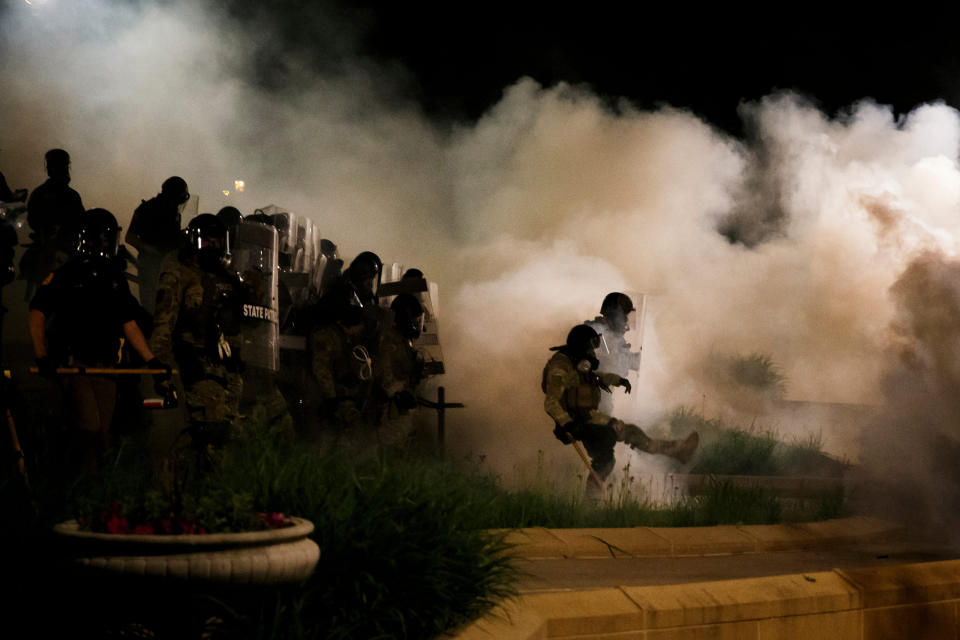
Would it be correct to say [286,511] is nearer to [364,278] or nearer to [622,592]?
[622,592]

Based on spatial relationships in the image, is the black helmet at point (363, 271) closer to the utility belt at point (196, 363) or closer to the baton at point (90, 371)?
the utility belt at point (196, 363)

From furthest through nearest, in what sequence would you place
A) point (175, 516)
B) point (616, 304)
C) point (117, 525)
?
point (616, 304)
point (175, 516)
point (117, 525)

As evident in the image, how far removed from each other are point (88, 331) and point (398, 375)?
3092mm

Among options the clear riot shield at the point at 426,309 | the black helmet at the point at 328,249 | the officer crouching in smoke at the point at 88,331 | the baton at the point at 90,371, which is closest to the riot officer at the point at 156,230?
the black helmet at the point at 328,249

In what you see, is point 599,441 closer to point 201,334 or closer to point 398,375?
point 398,375

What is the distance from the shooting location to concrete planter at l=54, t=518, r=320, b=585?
11.9 ft

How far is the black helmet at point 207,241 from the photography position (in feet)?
25.2

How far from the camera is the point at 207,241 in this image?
303 inches

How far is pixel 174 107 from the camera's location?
15.0 m

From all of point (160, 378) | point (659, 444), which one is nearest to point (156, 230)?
point (160, 378)

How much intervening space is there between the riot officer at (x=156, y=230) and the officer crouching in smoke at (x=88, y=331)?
2590 millimetres

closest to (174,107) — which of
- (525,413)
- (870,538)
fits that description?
(525,413)

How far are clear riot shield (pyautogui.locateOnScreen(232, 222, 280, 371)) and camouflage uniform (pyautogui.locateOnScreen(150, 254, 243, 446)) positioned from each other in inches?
23.4

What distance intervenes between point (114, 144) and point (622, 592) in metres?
10.9
